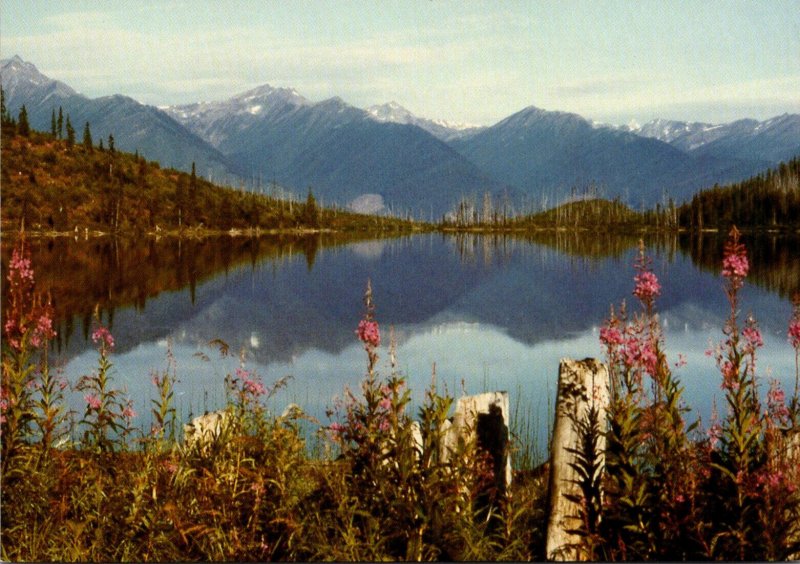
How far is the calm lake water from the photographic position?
24.9 m

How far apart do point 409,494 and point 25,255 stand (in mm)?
5525

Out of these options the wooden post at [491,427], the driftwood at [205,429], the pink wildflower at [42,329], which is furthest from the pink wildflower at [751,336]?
the pink wildflower at [42,329]

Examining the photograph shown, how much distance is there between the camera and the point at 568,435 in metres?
8.69

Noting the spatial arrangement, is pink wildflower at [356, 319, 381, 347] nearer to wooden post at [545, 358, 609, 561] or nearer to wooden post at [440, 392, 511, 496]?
wooden post at [440, 392, 511, 496]

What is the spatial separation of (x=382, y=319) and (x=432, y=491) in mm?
42682

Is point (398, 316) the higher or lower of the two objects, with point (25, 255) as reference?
lower

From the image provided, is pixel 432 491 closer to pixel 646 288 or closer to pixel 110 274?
pixel 646 288

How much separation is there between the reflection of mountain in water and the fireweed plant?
50.3 feet

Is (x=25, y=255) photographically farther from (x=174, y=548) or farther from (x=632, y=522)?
(x=632, y=522)

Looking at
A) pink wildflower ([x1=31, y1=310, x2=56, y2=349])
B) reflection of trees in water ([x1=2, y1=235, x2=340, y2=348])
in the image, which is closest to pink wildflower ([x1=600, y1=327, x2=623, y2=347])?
pink wildflower ([x1=31, y1=310, x2=56, y2=349])

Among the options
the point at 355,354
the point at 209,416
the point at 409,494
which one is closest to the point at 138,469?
the point at 209,416

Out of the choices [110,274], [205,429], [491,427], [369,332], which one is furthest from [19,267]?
[110,274]

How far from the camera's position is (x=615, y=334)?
8.22 m

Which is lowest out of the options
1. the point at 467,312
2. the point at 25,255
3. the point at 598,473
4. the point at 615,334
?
the point at 467,312
